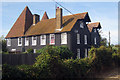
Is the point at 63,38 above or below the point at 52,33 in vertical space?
below

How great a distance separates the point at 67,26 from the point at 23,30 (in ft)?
35.9

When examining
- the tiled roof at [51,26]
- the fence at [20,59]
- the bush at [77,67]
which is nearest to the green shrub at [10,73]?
the bush at [77,67]

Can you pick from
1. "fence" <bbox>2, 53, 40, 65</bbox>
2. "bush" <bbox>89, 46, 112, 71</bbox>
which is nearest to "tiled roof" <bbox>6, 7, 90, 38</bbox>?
"fence" <bbox>2, 53, 40, 65</bbox>

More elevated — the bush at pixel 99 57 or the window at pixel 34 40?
the window at pixel 34 40

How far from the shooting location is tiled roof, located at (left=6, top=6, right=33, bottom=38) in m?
32.3

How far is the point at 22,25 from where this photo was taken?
33.1 m

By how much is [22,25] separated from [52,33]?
9.54 m

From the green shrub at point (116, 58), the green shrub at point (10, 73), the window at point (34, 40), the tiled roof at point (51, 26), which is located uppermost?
the tiled roof at point (51, 26)

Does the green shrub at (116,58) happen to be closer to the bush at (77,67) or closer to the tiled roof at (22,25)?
the bush at (77,67)

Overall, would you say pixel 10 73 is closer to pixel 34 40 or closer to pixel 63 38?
pixel 63 38

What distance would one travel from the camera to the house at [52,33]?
2605 centimetres

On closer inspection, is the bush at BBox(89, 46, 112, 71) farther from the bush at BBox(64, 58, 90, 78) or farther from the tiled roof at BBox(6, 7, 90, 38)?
the tiled roof at BBox(6, 7, 90, 38)

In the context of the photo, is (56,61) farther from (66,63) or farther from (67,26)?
(67,26)

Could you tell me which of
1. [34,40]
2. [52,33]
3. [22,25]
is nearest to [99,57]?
[52,33]
